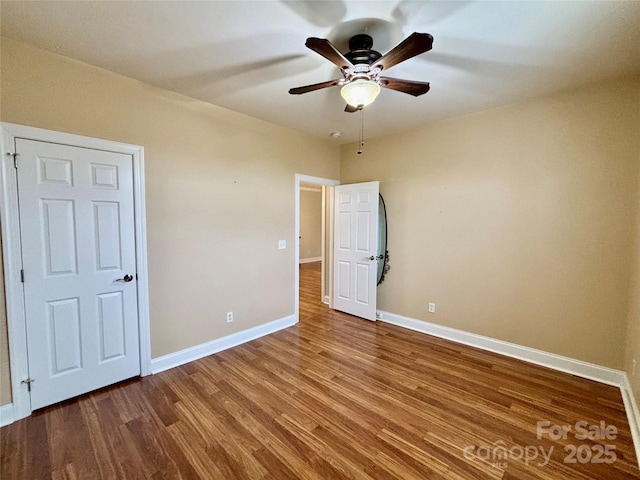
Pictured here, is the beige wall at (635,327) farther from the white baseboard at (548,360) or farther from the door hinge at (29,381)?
the door hinge at (29,381)

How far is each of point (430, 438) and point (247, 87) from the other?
3.26 m

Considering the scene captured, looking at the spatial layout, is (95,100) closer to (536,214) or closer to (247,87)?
(247,87)

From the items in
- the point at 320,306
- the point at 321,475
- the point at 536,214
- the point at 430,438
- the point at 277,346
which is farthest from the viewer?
the point at 320,306

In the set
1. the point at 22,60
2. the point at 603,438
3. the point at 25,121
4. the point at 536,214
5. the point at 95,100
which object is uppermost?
the point at 22,60

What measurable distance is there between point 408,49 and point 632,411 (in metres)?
3.06

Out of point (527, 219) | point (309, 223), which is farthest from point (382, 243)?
point (309, 223)

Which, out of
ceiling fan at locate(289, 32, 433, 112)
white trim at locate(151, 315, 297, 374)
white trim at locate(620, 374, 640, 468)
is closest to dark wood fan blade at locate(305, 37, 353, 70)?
ceiling fan at locate(289, 32, 433, 112)

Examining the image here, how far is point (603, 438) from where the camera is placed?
1.89 m

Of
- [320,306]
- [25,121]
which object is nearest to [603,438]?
[320,306]

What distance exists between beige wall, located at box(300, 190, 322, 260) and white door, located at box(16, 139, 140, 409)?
22.6ft

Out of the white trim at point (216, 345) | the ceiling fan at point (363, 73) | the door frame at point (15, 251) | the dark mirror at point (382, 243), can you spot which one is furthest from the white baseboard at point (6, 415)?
the dark mirror at point (382, 243)

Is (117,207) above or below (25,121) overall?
below

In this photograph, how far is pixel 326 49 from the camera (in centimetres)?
152

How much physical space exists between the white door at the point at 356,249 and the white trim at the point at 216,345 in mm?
959
